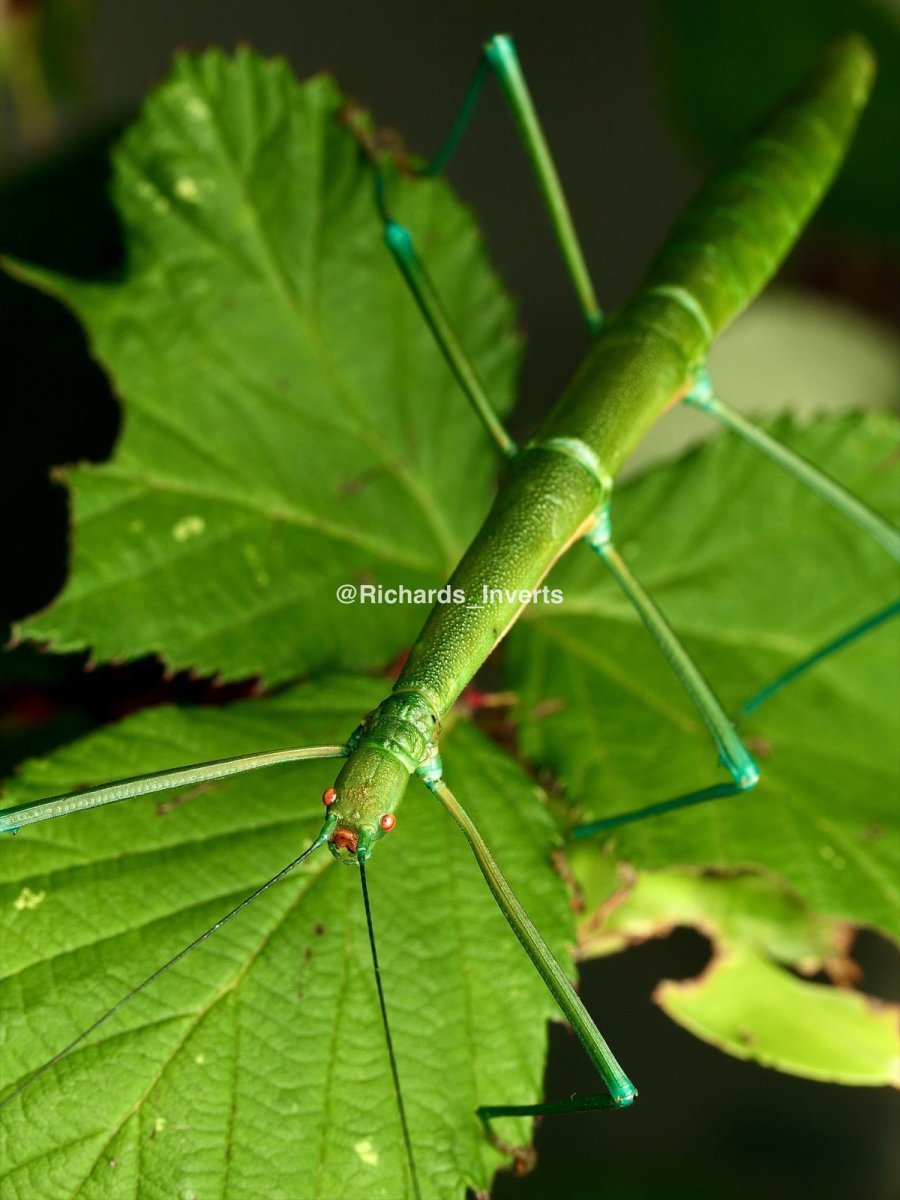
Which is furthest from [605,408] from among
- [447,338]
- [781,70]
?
[781,70]

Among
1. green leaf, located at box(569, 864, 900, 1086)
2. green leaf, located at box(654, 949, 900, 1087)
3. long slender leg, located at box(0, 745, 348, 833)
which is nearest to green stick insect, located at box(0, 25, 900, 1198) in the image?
long slender leg, located at box(0, 745, 348, 833)

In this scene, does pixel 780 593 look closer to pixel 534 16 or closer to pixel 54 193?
pixel 54 193

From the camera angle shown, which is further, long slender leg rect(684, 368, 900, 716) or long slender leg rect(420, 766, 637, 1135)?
long slender leg rect(684, 368, 900, 716)

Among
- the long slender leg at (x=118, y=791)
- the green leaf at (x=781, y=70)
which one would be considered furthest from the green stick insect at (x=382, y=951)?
the green leaf at (x=781, y=70)

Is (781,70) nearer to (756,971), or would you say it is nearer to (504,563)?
(504,563)

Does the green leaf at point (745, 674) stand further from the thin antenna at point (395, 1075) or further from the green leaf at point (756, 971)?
the thin antenna at point (395, 1075)

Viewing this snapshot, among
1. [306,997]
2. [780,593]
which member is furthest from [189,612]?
[780,593]

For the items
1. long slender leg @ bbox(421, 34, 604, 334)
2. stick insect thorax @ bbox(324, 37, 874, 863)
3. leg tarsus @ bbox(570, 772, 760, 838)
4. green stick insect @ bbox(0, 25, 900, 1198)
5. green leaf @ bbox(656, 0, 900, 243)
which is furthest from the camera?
green leaf @ bbox(656, 0, 900, 243)

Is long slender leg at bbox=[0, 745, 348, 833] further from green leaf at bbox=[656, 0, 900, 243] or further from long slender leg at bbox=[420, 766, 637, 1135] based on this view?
green leaf at bbox=[656, 0, 900, 243]
